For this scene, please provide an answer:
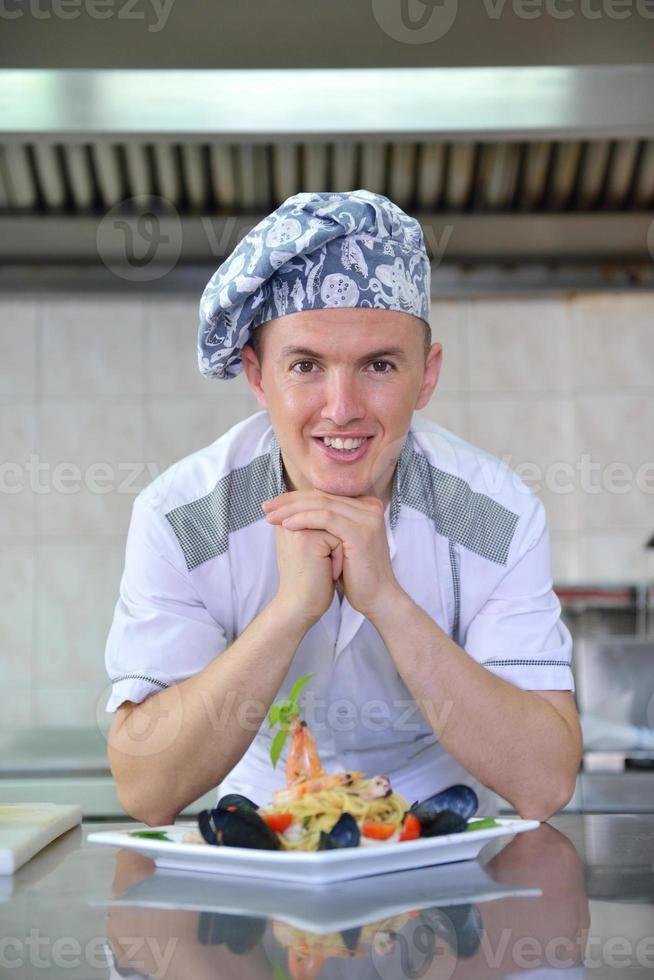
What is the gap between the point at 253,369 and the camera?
4.37ft

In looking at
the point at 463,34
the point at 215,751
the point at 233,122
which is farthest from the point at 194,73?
the point at 215,751

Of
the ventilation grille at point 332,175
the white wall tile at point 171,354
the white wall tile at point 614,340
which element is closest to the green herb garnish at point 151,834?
the ventilation grille at point 332,175

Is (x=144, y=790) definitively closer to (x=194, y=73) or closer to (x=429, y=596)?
(x=429, y=596)

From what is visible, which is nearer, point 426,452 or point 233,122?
point 426,452

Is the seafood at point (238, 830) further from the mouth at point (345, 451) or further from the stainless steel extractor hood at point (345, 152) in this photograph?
the stainless steel extractor hood at point (345, 152)

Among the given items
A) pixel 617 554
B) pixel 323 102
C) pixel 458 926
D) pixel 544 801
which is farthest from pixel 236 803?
pixel 617 554

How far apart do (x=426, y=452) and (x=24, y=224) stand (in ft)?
Result: 4.47

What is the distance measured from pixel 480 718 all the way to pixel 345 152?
4.58ft

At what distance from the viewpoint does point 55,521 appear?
2676 mm

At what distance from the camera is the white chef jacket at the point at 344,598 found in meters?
1.29

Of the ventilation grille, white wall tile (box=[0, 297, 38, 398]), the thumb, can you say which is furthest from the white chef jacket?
white wall tile (box=[0, 297, 38, 398])

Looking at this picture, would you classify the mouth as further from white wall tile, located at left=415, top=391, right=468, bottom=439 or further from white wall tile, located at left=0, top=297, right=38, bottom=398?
white wall tile, located at left=0, top=297, right=38, bottom=398

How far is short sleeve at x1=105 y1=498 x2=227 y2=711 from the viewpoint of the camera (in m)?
1.23

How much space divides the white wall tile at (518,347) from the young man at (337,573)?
1.34 m
